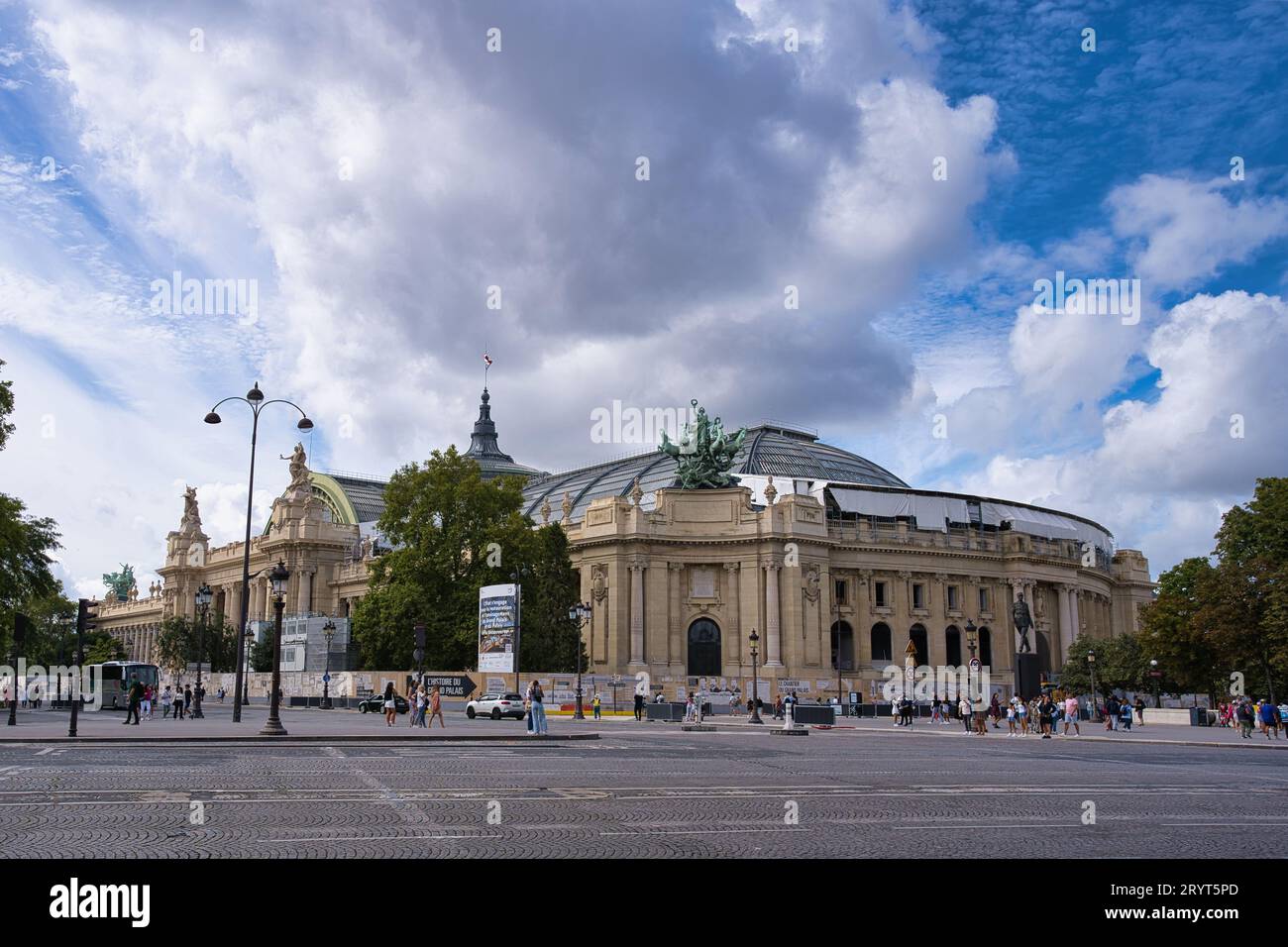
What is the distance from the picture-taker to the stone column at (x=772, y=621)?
8325 centimetres

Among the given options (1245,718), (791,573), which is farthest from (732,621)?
(1245,718)

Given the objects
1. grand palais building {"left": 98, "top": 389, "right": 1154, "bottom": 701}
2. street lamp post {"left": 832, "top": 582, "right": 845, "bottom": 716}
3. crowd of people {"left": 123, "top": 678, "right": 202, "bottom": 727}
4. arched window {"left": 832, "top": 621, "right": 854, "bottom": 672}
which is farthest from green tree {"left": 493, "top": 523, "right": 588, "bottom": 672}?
arched window {"left": 832, "top": 621, "right": 854, "bottom": 672}

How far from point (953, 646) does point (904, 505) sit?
41.6 ft

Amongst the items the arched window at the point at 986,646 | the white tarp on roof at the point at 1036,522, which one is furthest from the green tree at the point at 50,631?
the white tarp on roof at the point at 1036,522

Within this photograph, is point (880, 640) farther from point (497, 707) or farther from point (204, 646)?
point (204, 646)

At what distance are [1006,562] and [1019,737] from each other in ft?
186

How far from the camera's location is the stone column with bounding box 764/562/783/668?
83.2 metres

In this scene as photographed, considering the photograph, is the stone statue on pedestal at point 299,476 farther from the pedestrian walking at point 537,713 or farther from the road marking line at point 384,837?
the road marking line at point 384,837

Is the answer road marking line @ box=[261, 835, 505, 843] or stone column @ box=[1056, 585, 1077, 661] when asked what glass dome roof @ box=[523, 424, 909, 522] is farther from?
road marking line @ box=[261, 835, 505, 843]

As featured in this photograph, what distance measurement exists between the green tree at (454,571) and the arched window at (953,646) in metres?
36.6

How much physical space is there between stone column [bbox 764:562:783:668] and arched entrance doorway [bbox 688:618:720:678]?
5.17 m

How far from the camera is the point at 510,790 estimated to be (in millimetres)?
16969
